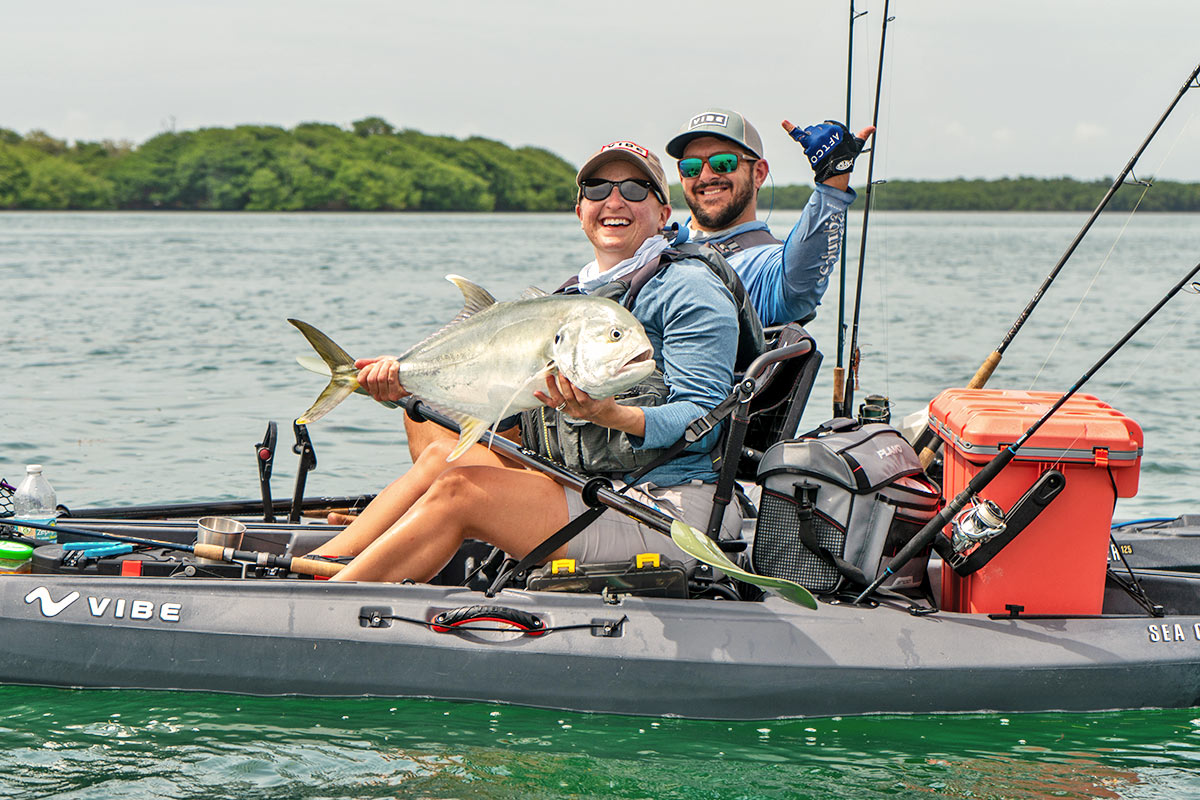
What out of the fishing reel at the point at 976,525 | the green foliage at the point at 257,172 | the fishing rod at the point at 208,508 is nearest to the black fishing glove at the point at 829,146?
the fishing reel at the point at 976,525

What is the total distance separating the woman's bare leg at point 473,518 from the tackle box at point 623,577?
0.28 ft

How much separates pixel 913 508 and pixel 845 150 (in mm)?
1345

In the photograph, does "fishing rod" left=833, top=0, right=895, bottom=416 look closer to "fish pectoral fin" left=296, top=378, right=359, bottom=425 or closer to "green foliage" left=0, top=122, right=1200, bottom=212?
"fish pectoral fin" left=296, top=378, right=359, bottom=425

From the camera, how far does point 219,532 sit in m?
4.74

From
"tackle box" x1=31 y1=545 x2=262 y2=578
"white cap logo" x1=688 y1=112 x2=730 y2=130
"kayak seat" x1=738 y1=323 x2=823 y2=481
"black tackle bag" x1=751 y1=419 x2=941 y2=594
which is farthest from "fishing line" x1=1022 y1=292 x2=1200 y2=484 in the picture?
"tackle box" x1=31 y1=545 x2=262 y2=578

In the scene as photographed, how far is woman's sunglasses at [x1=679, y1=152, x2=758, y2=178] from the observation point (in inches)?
210

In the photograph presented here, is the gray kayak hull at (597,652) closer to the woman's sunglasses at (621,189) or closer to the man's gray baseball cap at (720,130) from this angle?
the woman's sunglasses at (621,189)

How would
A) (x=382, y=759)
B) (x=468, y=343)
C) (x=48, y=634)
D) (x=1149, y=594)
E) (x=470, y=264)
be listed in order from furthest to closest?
(x=470, y=264), (x=1149, y=594), (x=48, y=634), (x=382, y=759), (x=468, y=343)

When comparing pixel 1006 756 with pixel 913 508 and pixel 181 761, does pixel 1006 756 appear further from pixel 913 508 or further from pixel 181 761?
pixel 181 761

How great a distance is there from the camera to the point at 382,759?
3.93 m

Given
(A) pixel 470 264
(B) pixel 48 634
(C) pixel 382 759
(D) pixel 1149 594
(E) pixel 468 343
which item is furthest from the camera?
(A) pixel 470 264

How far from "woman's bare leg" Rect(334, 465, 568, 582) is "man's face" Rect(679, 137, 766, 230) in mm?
1895

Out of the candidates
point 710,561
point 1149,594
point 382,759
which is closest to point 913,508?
point 710,561

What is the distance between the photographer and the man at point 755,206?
15.0 feet
